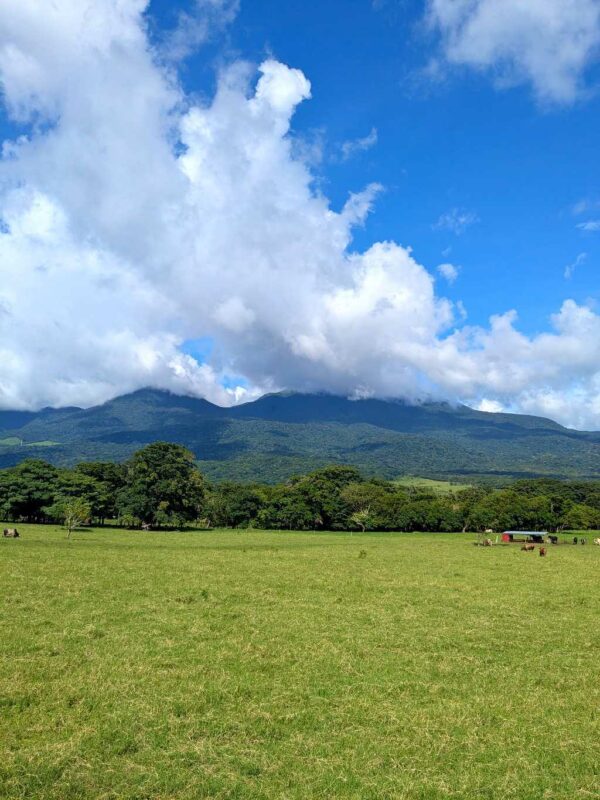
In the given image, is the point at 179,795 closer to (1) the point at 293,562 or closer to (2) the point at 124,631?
(2) the point at 124,631

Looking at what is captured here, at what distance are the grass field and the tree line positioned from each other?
51.1m

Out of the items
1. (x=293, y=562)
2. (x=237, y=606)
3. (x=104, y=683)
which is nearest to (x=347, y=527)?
(x=293, y=562)

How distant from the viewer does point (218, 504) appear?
10419cm

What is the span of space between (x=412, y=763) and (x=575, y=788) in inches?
103

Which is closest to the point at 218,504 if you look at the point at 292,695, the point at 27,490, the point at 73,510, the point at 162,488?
the point at 162,488

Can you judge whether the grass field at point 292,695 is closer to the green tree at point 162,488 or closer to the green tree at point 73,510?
the green tree at point 73,510

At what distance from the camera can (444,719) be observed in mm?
11031

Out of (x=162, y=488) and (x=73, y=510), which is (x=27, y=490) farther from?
(x=73, y=510)

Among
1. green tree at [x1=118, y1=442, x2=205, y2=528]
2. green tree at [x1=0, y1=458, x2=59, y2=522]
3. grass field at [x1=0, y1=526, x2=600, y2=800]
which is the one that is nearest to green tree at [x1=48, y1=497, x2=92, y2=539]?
green tree at [x1=0, y1=458, x2=59, y2=522]

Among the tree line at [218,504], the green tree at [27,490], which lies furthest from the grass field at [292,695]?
the green tree at [27,490]

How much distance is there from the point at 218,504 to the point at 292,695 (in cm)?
9441

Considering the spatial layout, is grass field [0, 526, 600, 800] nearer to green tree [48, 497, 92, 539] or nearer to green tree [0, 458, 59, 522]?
green tree [48, 497, 92, 539]

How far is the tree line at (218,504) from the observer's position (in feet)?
272

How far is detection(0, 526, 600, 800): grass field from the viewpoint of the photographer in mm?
8711
